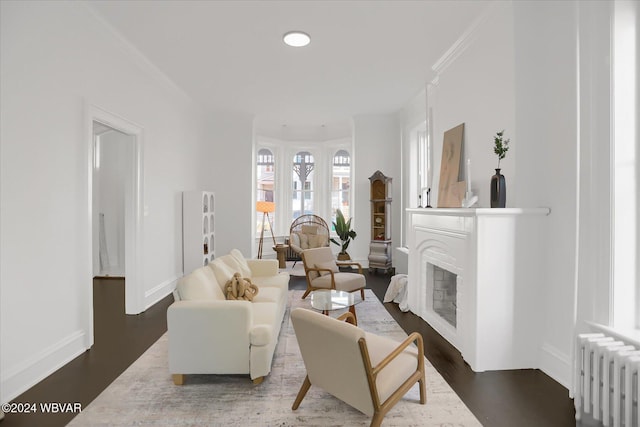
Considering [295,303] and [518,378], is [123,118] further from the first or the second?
[518,378]

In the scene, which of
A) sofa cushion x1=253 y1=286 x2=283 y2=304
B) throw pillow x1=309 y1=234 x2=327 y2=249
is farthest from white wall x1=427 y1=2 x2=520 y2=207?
throw pillow x1=309 y1=234 x2=327 y2=249

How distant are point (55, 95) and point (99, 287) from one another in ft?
11.6

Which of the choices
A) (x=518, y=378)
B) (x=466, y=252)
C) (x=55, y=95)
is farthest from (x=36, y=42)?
(x=518, y=378)

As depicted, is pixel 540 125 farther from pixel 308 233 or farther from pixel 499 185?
pixel 308 233

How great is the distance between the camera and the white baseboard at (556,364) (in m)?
2.48

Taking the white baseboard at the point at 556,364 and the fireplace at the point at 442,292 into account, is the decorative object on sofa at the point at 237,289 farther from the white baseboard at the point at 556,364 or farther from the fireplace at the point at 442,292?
the white baseboard at the point at 556,364

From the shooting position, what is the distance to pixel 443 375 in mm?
2701

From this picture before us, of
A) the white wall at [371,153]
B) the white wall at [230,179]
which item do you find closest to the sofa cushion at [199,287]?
the white wall at [230,179]

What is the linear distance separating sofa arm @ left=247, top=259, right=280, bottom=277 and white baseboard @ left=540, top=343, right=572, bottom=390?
9.22 ft

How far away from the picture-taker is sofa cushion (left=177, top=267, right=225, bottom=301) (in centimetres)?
268

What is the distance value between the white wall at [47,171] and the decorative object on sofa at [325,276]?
244 cm

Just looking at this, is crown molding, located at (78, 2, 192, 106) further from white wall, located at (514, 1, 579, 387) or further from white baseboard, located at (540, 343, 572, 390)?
white baseboard, located at (540, 343, 572, 390)

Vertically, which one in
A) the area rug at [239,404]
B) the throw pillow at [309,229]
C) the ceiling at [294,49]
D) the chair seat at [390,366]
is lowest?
the area rug at [239,404]

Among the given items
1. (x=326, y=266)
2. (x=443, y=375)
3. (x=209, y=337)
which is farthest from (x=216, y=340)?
(x=326, y=266)
